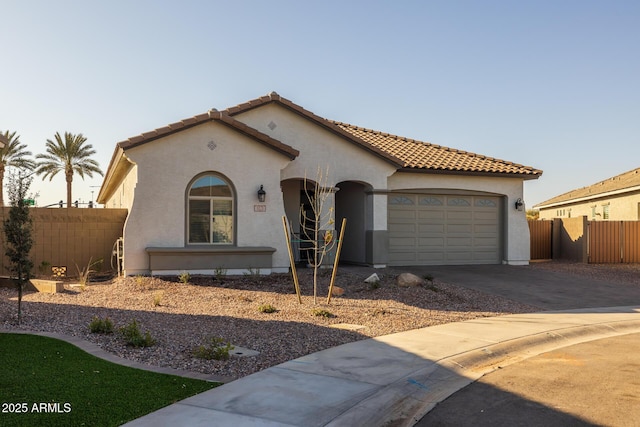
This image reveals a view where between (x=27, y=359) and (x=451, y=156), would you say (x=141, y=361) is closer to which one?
(x=27, y=359)

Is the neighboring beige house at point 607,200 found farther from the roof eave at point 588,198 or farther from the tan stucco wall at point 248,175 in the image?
the tan stucco wall at point 248,175

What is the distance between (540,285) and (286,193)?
8673 millimetres

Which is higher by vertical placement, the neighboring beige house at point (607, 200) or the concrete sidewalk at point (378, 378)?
the neighboring beige house at point (607, 200)

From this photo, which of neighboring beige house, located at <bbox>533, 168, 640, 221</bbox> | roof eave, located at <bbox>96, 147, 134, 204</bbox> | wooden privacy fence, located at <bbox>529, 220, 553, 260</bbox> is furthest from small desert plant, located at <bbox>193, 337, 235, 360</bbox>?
neighboring beige house, located at <bbox>533, 168, 640, 221</bbox>

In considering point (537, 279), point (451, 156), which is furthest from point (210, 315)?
point (451, 156)

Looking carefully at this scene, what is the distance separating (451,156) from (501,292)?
8.31m

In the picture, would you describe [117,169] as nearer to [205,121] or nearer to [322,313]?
A: [205,121]

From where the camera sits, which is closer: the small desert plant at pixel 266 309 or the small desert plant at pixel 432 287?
the small desert plant at pixel 266 309

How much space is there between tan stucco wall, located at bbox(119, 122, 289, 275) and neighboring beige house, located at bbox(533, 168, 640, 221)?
645 inches

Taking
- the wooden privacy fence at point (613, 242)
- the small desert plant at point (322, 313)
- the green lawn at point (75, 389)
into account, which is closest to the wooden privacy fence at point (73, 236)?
the small desert plant at point (322, 313)

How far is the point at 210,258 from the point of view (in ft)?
51.5

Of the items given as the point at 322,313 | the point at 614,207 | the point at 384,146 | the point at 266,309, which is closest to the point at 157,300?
the point at 266,309

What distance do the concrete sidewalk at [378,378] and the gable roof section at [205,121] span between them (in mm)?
7978

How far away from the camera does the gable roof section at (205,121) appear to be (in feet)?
49.3
